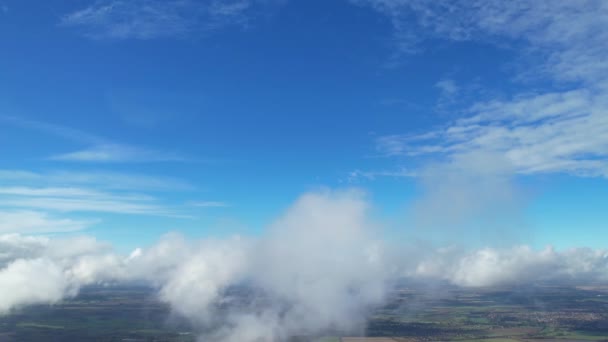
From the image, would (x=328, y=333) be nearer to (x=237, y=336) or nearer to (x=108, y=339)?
(x=237, y=336)

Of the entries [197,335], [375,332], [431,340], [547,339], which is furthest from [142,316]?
[547,339]

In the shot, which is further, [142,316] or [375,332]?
[142,316]

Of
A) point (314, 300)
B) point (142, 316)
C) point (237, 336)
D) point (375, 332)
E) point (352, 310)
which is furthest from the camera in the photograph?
point (142, 316)

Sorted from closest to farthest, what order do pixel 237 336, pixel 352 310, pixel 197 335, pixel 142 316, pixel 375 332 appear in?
1. pixel 237 336
2. pixel 197 335
3. pixel 375 332
4. pixel 352 310
5. pixel 142 316

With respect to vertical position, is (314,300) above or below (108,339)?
above

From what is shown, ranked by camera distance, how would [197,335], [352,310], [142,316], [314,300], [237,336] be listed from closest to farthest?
[237,336] < [197,335] < [314,300] < [352,310] < [142,316]

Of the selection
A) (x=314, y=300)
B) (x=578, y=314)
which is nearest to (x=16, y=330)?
(x=314, y=300)

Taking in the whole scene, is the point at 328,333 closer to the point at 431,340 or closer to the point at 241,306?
the point at 431,340

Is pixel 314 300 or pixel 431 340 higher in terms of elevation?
pixel 314 300

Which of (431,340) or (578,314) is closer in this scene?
(431,340)
